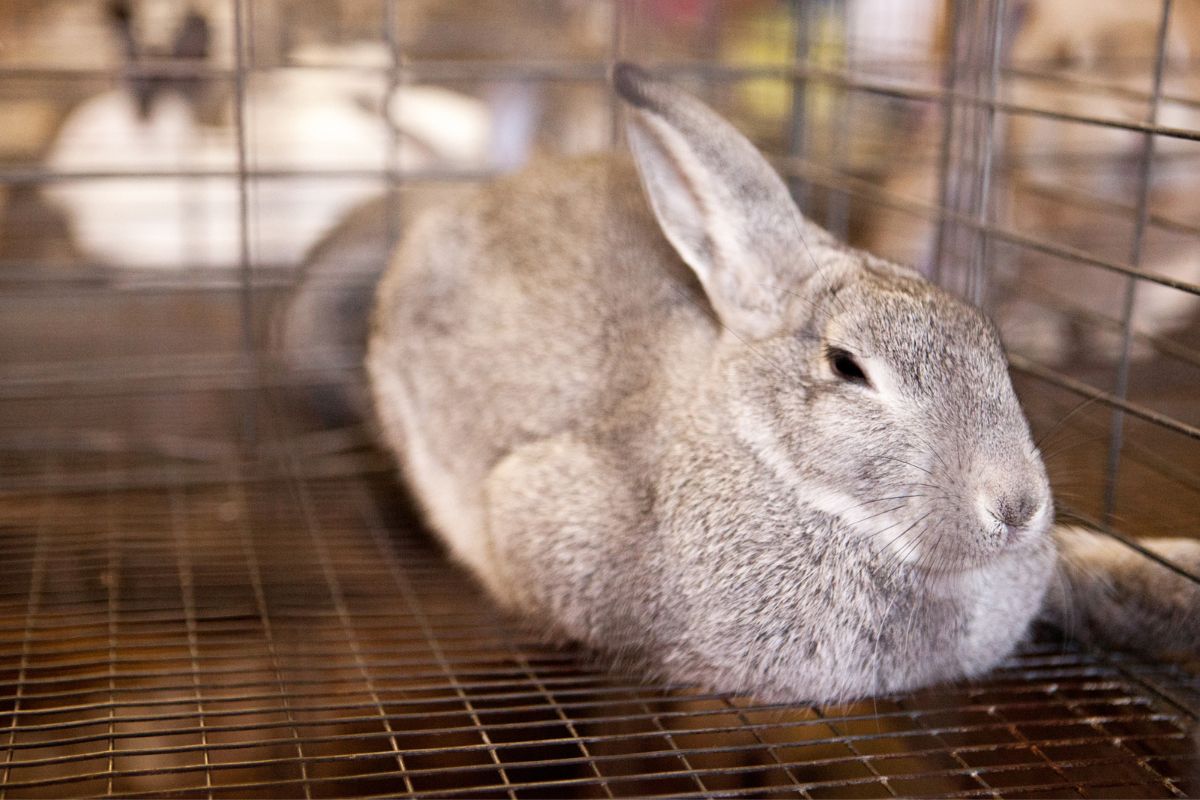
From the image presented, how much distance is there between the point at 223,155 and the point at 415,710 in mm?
2860

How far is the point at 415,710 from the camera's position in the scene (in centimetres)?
188

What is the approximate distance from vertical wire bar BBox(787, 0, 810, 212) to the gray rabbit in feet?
2.93

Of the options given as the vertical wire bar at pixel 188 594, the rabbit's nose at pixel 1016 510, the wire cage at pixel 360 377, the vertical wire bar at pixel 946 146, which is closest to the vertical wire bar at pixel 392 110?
the wire cage at pixel 360 377

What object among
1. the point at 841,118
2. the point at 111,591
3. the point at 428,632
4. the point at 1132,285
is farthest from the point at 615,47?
the point at 111,591

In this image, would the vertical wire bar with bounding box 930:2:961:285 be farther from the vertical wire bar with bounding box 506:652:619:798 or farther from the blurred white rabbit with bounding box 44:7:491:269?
the blurred white rabbit with bounding box 44:7:491:269

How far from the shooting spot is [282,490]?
277 centimetres

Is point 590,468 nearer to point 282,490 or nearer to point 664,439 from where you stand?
point 664,439

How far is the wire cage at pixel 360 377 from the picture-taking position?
175cm

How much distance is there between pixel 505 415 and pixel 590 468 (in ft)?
0.88

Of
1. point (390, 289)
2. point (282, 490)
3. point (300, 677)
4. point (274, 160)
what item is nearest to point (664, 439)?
point (300, 677)

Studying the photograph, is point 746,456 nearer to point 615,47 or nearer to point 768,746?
point 768,746

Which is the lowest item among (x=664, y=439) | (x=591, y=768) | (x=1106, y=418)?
(x=591, y=768)

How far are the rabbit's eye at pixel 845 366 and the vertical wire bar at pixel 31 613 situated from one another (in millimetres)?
1173

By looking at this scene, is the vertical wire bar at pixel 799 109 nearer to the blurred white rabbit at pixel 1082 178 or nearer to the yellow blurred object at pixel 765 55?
the blurred white rabbit at pixel 1082 178
